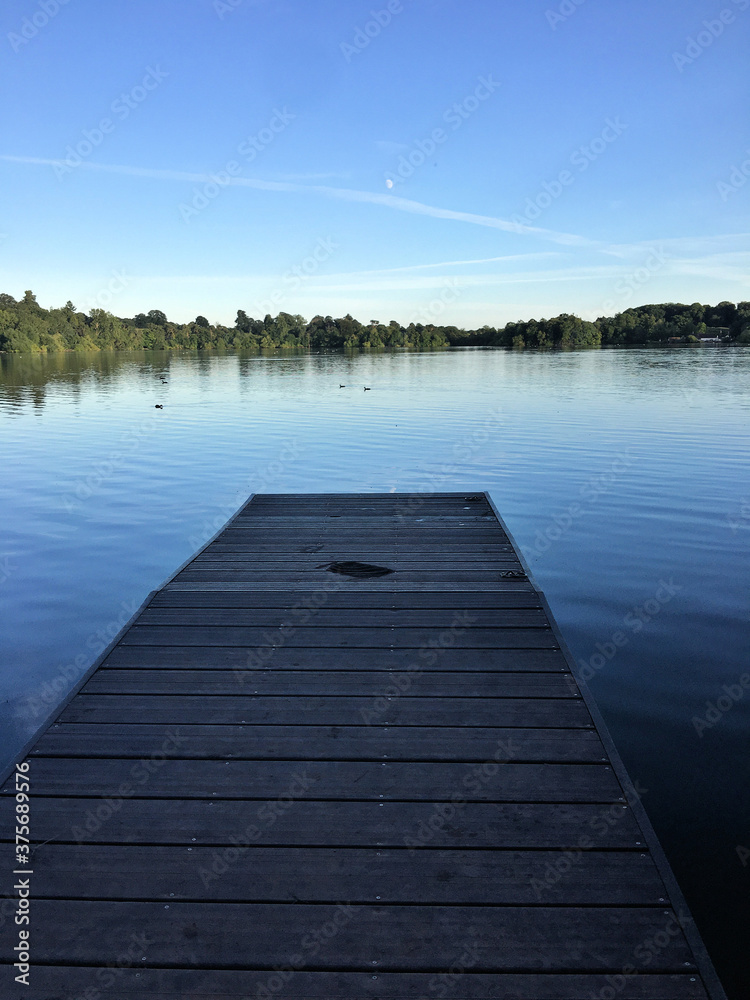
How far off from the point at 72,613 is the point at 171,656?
341cm

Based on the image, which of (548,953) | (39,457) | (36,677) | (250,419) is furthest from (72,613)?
(250,419)

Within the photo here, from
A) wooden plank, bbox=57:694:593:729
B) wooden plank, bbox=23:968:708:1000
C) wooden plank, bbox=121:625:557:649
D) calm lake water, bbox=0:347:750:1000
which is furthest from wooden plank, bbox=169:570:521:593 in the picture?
wooden plank, bbox=23:968:708:1000

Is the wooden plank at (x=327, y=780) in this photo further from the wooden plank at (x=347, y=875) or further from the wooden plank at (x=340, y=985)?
the wooden plank at (x=340, y=985)

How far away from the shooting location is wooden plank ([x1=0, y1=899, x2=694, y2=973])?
7.99 feet

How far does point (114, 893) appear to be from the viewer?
8.88ft

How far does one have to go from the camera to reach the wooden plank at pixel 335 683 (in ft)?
14.1

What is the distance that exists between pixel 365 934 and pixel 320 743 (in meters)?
1.28

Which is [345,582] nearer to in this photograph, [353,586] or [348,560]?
[353,586]

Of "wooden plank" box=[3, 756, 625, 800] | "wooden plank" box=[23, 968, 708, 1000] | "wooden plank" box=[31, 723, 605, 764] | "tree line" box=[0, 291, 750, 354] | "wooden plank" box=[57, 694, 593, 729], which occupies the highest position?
"tree line" box=[0, 291, 750, 354]

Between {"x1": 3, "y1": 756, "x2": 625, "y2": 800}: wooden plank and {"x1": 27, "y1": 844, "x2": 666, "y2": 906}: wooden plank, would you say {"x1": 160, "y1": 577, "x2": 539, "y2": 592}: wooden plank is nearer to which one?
{"x1": 3, "y1": 756, "x2": 625, "y2": 800}: wooden plank

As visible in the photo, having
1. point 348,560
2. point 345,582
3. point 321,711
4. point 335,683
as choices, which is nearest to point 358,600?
point 345,582

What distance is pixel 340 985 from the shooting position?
236cm

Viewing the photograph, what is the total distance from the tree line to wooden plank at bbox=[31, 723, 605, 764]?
111m

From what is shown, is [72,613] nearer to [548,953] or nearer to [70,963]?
[70,963]
